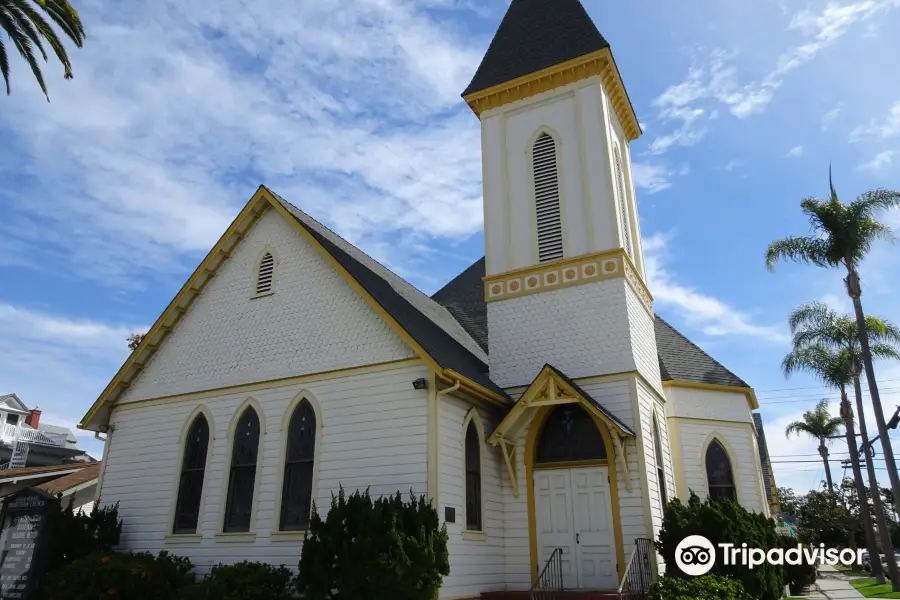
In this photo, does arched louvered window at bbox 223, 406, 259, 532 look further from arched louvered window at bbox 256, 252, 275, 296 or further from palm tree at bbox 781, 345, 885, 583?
palm tree at bbox 781, 345, 885, 583

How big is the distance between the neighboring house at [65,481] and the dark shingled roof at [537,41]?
62.6 ft

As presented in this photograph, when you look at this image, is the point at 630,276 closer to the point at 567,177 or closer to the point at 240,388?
the point at 567,177

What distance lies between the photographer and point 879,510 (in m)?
25.0

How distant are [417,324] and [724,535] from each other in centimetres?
714

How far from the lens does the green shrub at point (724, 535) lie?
37.7 ft

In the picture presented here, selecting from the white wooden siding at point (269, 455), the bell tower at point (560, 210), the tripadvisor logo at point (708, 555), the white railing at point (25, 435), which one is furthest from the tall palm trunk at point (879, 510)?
the white railing at point (25, 435)

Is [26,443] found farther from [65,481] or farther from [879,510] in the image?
[879,510]

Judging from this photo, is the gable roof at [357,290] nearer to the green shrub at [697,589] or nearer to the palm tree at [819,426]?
the green shrub at [697,589]

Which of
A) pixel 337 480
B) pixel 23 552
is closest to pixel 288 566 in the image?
pixel 337 480

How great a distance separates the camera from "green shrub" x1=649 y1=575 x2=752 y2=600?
993 cm

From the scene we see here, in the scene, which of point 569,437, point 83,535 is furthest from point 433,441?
point 83,535

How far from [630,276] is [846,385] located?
20.5 metres

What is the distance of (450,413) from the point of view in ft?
43.2

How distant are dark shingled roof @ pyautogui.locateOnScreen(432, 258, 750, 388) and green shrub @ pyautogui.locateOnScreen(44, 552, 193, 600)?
9.47 metres
